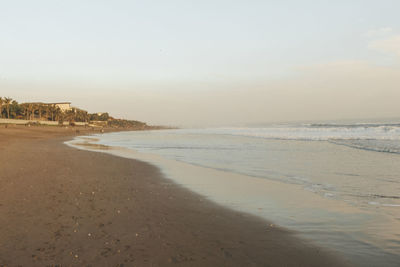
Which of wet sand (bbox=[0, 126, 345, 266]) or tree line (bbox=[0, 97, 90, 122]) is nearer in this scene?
wet sand (bbox=[0, 126, 345, 266])

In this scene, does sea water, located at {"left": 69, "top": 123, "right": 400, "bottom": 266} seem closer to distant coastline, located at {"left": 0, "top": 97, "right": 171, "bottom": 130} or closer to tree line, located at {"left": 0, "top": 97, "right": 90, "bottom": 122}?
distant coastline, located at {"left": 0, "top": 97, "right": 171, "bottom": 130}

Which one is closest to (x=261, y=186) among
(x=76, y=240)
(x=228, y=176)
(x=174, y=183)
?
(x=228, y=176)

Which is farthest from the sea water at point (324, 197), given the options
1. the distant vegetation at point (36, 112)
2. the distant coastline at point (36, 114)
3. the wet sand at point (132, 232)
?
the distant vegetation at point (36, 112)

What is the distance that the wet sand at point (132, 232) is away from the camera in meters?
4.82

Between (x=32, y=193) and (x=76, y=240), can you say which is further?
(x=32, y=193)

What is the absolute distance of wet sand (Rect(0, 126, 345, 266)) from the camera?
4.82 m

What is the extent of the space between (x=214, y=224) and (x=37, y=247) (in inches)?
135

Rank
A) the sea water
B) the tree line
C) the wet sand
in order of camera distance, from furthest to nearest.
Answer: the tree line < the sea water < the wet sand

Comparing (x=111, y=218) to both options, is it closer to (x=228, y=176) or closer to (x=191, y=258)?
(x=191, y=258)

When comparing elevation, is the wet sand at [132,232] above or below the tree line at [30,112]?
below

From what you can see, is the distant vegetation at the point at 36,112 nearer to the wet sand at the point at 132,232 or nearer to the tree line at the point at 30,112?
the tree line at the point at 30,112

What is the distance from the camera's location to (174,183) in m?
11.6

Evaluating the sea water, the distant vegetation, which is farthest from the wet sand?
the distant vegetation

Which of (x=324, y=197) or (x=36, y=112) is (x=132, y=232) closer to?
(x=324, y=197)
